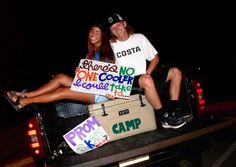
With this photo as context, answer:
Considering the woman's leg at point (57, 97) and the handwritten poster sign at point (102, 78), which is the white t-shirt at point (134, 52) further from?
the woman's leg at point (57, 97)

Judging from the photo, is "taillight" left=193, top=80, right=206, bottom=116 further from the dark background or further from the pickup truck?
the dark background

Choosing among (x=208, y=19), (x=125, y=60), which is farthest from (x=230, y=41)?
(x=125, y=60)

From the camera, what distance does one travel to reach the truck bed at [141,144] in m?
3.70

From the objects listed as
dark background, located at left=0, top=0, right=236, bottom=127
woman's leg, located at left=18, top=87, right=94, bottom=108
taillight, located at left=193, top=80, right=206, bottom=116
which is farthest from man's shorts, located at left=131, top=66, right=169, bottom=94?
dark background, located at left=0, top=0, right=236, bottom=127

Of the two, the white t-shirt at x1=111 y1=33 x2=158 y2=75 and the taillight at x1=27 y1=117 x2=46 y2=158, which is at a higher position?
the white t-shirt at x1=111 y1=33 x2=158 y2=75

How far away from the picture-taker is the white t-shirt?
16.7 feet

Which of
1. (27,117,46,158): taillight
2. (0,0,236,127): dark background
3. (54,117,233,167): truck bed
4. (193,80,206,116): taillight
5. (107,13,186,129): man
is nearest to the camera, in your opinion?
(54,117,233,167): truck bed

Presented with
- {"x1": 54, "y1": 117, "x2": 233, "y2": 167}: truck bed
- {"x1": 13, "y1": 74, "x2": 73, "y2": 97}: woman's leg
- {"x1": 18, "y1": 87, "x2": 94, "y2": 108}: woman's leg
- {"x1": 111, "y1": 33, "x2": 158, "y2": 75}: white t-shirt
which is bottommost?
{"x1": 54, "y1": 117, "x2": 233, "y2": 167}: truck bed

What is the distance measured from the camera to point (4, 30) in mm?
15898

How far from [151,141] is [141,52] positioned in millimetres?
1642

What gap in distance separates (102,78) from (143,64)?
2.26 ft

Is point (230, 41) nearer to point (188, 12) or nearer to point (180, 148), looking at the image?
point (188, 12)

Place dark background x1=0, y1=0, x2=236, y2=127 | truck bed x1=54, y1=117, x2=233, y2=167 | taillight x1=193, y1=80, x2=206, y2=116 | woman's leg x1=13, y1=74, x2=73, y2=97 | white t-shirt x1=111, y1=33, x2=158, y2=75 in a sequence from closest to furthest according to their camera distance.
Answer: truck bed x1=54, y1=117, x2=233, y2=167 → taillight x1=193, y1=80, x2=206, y2=116 → woman's leg x1=13, y1=74, x2=73, y2=97 → white t-shirt x1=111, y1=33, x2=158, y2=75 → dark background x1=0, y1=0, x2=236, y2=127

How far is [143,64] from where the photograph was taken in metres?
5.12
